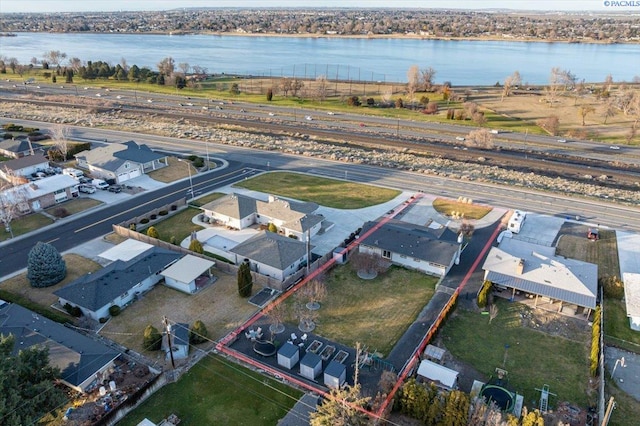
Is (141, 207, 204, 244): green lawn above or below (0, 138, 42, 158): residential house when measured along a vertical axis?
below

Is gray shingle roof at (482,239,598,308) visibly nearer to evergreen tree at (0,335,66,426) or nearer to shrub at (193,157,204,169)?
evergreen tree at (0,335,66,426)

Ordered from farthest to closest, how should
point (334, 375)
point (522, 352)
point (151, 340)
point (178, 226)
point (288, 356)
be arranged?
point (178, 226)
point (522, 352)
point (151, 340)
point (288, 356)
point (334, 375)

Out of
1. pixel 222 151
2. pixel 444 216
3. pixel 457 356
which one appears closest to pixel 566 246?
pixel 444 216

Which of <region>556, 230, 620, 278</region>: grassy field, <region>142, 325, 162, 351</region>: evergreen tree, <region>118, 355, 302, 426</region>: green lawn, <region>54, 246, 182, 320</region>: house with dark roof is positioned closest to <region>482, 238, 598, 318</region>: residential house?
<region>556, 230, 620, 278</region>: grassy field

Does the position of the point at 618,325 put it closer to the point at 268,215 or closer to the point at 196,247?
the point at 268,215

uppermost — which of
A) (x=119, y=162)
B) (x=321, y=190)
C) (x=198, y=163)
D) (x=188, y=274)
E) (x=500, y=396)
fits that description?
(x=119, y=162)

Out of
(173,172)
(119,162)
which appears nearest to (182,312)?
(173,172)

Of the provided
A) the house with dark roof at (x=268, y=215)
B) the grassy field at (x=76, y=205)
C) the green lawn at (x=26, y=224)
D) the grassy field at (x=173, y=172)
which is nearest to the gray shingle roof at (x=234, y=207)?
the house with dark roof at (x=268, y=215)
